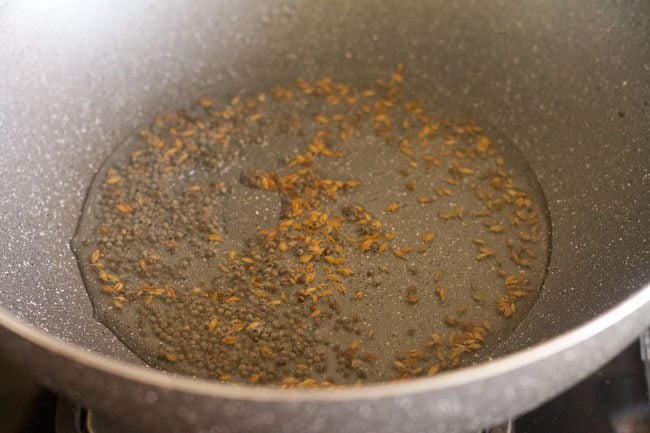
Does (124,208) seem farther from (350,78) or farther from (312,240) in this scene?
(350,78)

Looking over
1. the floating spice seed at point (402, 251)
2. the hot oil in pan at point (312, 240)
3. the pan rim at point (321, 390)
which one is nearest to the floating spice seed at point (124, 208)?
the hot oil in pan at point (312, 240)

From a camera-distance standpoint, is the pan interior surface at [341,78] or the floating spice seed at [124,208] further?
the floating spice seed at [124,208]

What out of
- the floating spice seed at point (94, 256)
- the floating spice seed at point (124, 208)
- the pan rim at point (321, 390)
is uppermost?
the pan rim at point (321, 390)

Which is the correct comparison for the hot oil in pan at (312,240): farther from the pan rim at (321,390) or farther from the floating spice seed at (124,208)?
the pan rim at (321,390)

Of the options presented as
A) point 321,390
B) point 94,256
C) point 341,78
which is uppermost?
point 341,78

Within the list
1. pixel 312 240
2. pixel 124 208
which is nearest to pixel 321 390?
pixel 312 240

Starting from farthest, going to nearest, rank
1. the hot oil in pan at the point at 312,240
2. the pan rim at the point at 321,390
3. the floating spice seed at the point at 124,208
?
the floating spice seed at the point at 124,208 < the hot oil in pan at the point at 312,240 < the pan rim at the point at 321,390
